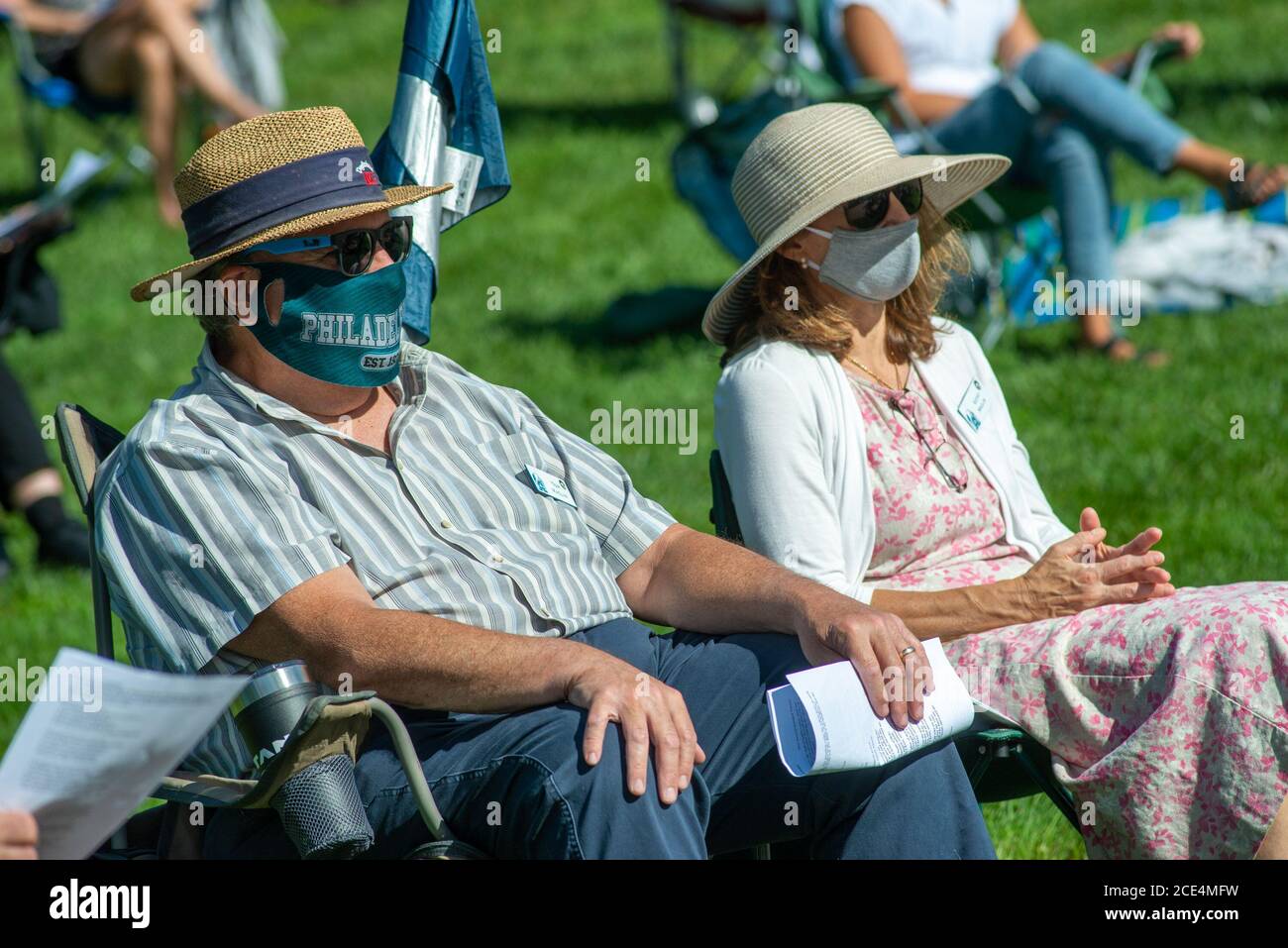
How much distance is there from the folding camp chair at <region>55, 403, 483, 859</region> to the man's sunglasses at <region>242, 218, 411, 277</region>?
1.72 feet

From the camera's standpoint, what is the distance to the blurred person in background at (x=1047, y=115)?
22.3 feet

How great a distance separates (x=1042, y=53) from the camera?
6844mm

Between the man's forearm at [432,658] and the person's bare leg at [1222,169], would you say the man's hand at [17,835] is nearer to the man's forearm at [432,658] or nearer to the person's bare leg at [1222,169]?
the man's forearm at [432,658]

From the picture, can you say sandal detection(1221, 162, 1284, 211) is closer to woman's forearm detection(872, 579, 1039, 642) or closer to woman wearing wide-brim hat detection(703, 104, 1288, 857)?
woman wearing wide-brim hat detection(703, 104, 1288, 857)

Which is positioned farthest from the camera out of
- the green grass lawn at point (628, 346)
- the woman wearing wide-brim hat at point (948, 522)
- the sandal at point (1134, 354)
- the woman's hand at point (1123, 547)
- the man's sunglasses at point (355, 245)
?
the sandal at point (1134, 354)

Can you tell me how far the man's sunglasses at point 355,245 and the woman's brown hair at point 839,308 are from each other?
2.90 feet

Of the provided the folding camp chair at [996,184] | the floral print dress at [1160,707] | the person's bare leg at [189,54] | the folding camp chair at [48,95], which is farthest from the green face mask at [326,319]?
the folding camp chair at [48,95]

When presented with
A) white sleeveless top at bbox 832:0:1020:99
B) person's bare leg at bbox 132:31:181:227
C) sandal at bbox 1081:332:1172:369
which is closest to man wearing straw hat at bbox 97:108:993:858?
sandal at bbox 1081:332:1172:369

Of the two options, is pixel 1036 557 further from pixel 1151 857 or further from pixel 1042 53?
pixel 1042 53

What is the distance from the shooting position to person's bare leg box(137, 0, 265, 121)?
10.5 meters

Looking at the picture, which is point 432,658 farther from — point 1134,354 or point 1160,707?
point 1134,354

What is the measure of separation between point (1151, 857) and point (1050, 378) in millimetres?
3856

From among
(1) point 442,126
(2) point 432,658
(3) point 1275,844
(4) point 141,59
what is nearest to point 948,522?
(3) point 1275,844

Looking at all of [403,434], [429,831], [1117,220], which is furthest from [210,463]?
[1117,220]
